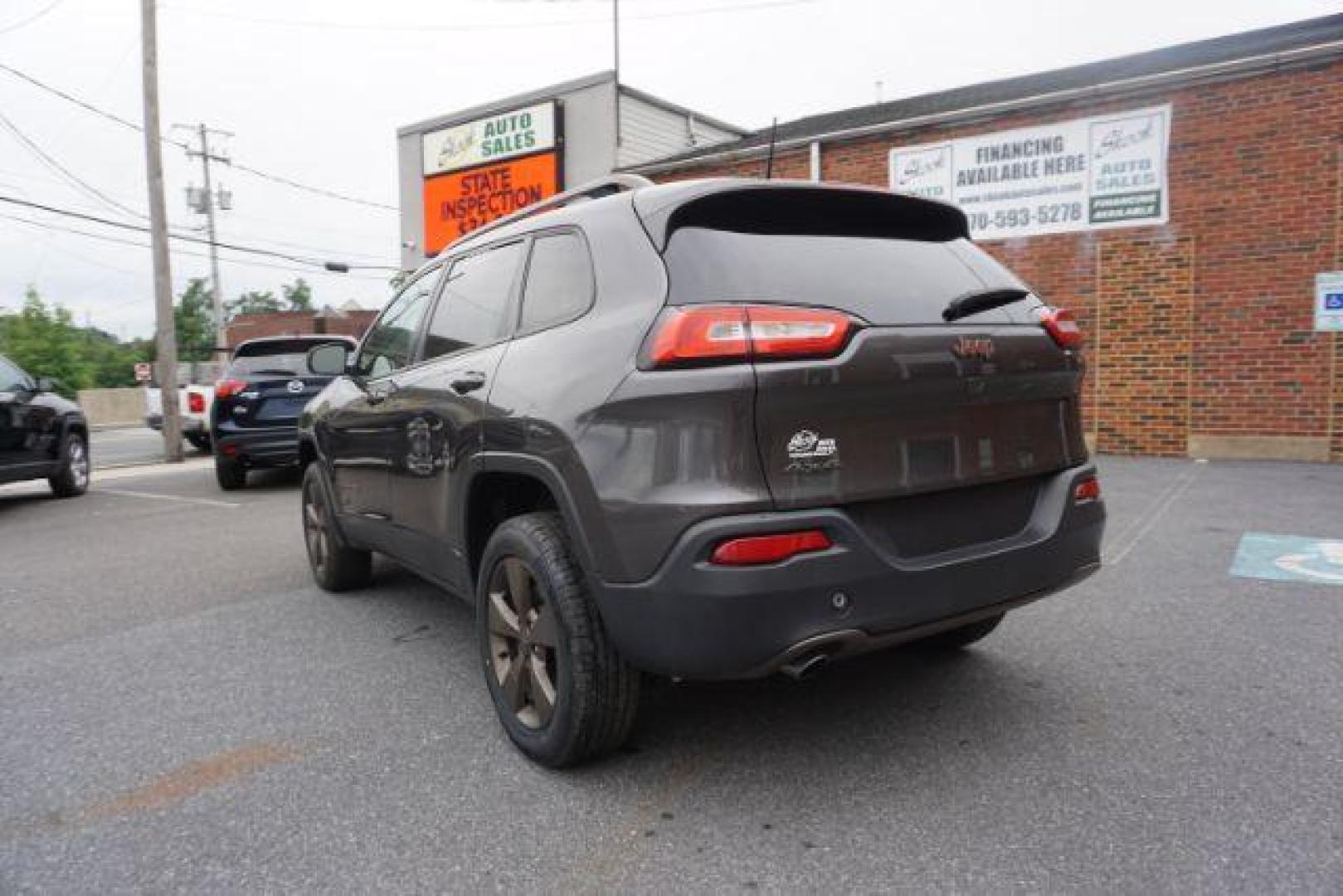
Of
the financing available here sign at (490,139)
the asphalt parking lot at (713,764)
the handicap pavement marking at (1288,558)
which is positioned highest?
the financing available here sign at (490,139)

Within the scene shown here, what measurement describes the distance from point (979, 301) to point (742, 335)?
0.85m

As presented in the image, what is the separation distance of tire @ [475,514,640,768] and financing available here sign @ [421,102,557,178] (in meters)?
15.4

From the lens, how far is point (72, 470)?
30.8 feet

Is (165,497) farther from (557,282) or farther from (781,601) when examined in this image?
(781,601)

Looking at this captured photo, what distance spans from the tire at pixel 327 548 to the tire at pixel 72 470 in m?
5.78

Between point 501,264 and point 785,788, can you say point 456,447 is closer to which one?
point 501,264

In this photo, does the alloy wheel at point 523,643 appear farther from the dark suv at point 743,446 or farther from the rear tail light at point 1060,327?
the rear tail light at point 1060,327

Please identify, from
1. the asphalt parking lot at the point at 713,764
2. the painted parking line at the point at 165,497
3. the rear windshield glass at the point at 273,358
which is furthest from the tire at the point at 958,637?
the rear windshield glass at the point at 273,358

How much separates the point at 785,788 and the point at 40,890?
1882 mm

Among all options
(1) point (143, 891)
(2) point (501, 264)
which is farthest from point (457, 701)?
(2) point (501, 264)

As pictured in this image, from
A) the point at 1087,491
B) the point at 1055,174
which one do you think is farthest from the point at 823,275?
the point at 1055,174

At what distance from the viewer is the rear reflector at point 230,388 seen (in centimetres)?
922

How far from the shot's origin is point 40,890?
84.6 inches

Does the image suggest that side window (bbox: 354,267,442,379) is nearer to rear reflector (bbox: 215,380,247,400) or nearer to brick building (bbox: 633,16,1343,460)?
rear reflector (bbox: 215,380,247,400)
